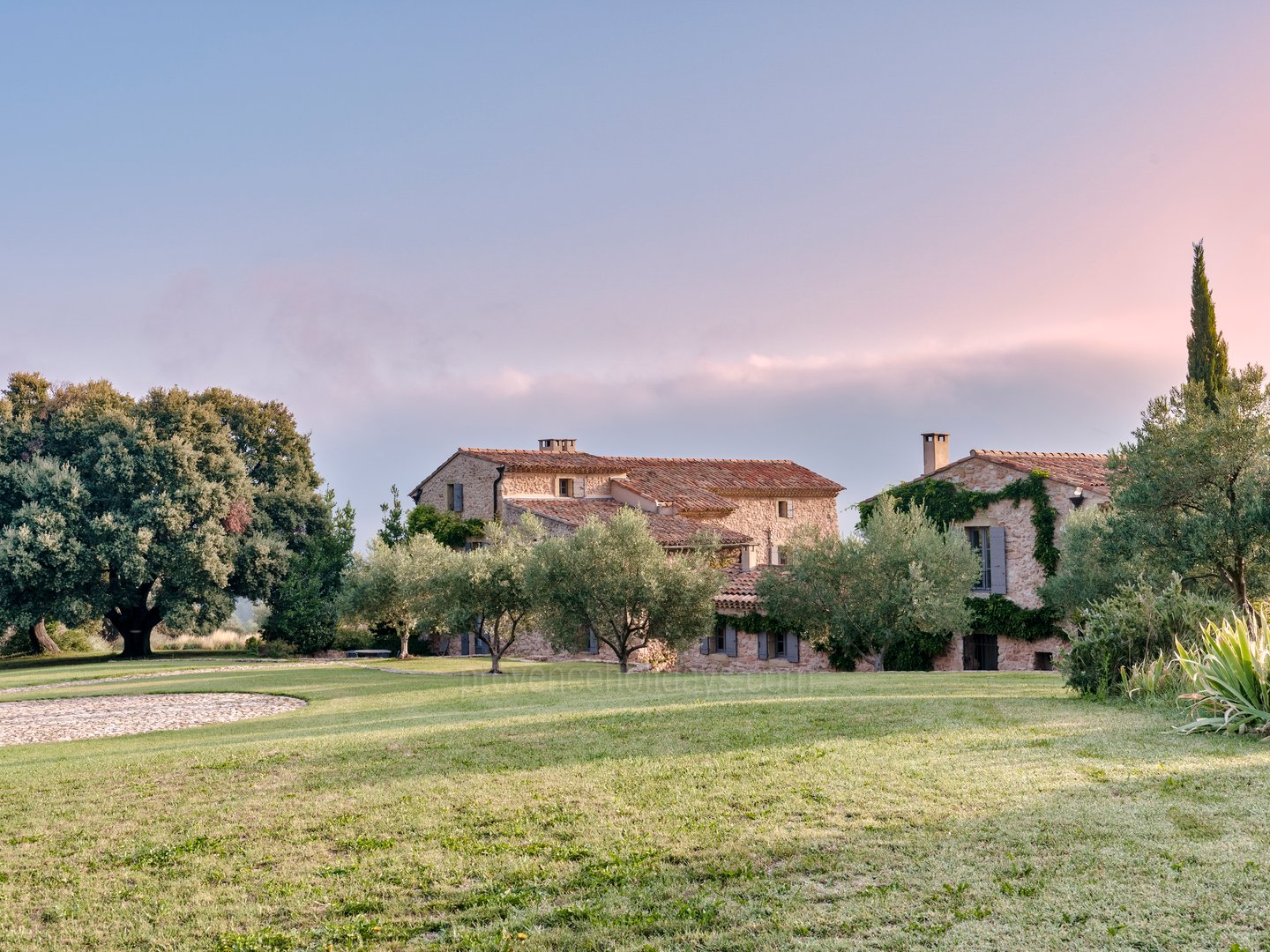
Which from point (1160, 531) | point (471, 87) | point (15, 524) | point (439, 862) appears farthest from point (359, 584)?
point (439, 862)

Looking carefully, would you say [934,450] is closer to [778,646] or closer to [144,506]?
[778,646]

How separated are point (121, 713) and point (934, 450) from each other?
91.8 ft

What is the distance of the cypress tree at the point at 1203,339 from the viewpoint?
24.8 metres

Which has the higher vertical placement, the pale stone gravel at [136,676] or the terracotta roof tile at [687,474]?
the terracotta roof tile at [687,474]

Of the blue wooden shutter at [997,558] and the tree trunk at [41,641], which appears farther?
the tree trunk at [41,641]

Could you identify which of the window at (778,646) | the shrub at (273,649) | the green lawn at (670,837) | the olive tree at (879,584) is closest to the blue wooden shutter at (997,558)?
the olive tree at (879,584)

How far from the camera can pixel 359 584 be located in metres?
35.0

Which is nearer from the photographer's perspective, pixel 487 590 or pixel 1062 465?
pixel 487 590

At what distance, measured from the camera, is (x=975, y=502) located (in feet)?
108

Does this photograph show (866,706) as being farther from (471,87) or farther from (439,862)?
(471,87)

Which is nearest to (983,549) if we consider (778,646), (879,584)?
(778,646)

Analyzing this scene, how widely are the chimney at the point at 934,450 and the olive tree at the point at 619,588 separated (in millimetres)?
14676

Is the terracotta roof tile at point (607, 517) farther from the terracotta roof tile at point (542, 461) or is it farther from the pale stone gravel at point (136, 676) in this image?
the pale stone gravel at point (136, 676)

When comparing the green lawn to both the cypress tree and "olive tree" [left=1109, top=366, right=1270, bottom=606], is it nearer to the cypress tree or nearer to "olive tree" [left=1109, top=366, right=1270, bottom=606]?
"olive tree" [left=1109, top=366, right=1270, bottom=606]
